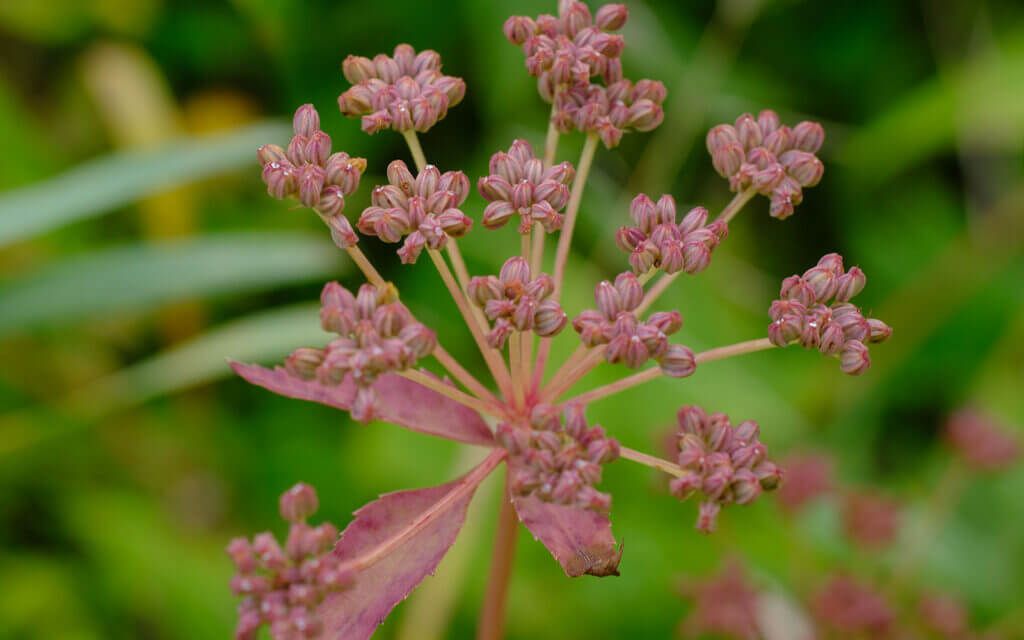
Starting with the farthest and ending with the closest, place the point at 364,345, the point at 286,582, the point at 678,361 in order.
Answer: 1. the point at 678,361
2. the point at 364,345
3. the point at 286,582

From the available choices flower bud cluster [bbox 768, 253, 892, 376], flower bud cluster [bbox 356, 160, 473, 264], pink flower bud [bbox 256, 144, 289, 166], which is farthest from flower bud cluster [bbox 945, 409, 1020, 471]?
pink flower bud [bbox 256, 144, 289, 166]

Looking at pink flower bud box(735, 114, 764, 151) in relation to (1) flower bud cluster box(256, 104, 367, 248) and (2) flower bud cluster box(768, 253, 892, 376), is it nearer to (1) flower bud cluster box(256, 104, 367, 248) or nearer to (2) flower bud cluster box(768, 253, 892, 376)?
(2) flower bud cluster box(768, 253, 892, 376)

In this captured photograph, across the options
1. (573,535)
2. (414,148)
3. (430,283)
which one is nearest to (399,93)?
(414,148)

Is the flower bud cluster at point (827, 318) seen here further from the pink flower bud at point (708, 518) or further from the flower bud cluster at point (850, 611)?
the flower bud cluster at point (850, 611)

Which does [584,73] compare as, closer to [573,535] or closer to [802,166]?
[802,166]

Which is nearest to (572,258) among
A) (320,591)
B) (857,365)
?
(857,365)

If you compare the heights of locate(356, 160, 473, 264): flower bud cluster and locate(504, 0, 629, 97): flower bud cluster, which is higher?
locate(504, 0, 629, 97): flower bud cluster

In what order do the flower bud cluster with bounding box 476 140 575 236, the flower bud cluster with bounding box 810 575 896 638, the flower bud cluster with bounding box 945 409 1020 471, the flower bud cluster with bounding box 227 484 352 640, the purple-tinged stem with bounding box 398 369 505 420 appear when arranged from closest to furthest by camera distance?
the flower bud cluster with bounding box 227 484 352 640, the purple-tinged stem with bounding box 398 369 505 420, the flower bud cluster with bounding box 476 140 575 236, the flower bud cluster with bounding box 810 575 896 638, the flower bud cluster with bounding box 945 409 1020 471

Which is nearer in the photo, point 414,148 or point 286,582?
point 286,582
